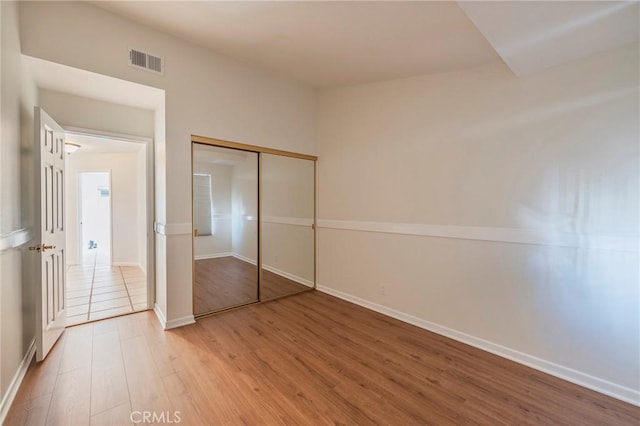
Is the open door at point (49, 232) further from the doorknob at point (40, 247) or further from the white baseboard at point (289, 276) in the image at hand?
the white baseboard at point (289, 276)

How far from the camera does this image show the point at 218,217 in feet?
11.5

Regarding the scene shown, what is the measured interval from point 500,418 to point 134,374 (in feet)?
8.52

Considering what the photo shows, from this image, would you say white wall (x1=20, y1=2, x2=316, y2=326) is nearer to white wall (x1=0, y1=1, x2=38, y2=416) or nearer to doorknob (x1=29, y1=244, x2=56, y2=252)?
white wall (x1=0, y1=1, x2=38, y2=416)

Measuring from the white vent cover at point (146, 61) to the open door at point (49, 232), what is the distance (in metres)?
0.87

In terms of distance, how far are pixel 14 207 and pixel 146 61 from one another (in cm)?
166

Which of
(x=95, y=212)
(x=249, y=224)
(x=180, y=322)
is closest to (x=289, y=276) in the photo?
(x=249, y=224)

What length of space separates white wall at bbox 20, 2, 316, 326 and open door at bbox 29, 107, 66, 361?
674 millimetres

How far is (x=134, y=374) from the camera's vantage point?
212 centimetres

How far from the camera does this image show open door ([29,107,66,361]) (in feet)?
7.18

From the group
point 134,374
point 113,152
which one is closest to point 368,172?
point 134,374

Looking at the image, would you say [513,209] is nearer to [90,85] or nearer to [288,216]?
[288,216]

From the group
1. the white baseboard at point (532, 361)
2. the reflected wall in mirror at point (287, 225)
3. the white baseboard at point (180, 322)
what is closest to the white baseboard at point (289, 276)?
the reflected wall in mirror at point (287, 225)

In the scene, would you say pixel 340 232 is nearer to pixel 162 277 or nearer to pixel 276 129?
pixel 276 129

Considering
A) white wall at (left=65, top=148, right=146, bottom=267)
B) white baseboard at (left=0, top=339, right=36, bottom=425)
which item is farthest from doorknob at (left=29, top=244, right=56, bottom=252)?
white wall at (left=65, top=148, right=146, bottom=267)
